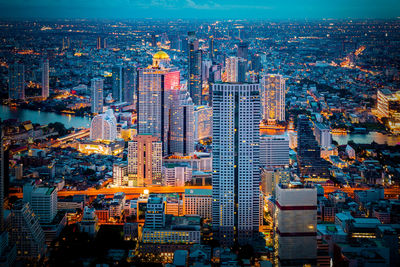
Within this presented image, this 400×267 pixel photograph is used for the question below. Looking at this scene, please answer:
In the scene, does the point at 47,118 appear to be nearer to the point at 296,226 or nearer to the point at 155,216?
the point at 155,216

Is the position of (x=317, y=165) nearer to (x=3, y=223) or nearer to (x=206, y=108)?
(x=206, y=108)

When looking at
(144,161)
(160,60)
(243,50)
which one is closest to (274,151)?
(144,161)

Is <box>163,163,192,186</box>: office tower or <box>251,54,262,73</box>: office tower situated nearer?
<box>163,163,192,186</box>: office tower

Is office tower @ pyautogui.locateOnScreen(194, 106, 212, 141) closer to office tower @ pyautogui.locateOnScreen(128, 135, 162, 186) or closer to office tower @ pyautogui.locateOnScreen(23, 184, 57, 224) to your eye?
office tower @ pyautogui.locateOnScreen(128, 135, 162, 186)

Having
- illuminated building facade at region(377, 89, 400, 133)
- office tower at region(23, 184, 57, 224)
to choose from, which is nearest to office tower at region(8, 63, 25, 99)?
office tower at region(23, 184, 57, 224)

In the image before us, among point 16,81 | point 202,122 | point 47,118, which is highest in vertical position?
point 16,81

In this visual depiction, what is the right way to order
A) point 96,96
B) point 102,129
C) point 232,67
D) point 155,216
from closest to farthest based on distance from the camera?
point 155,216, point 102,129, point 232,67, point 96,96
